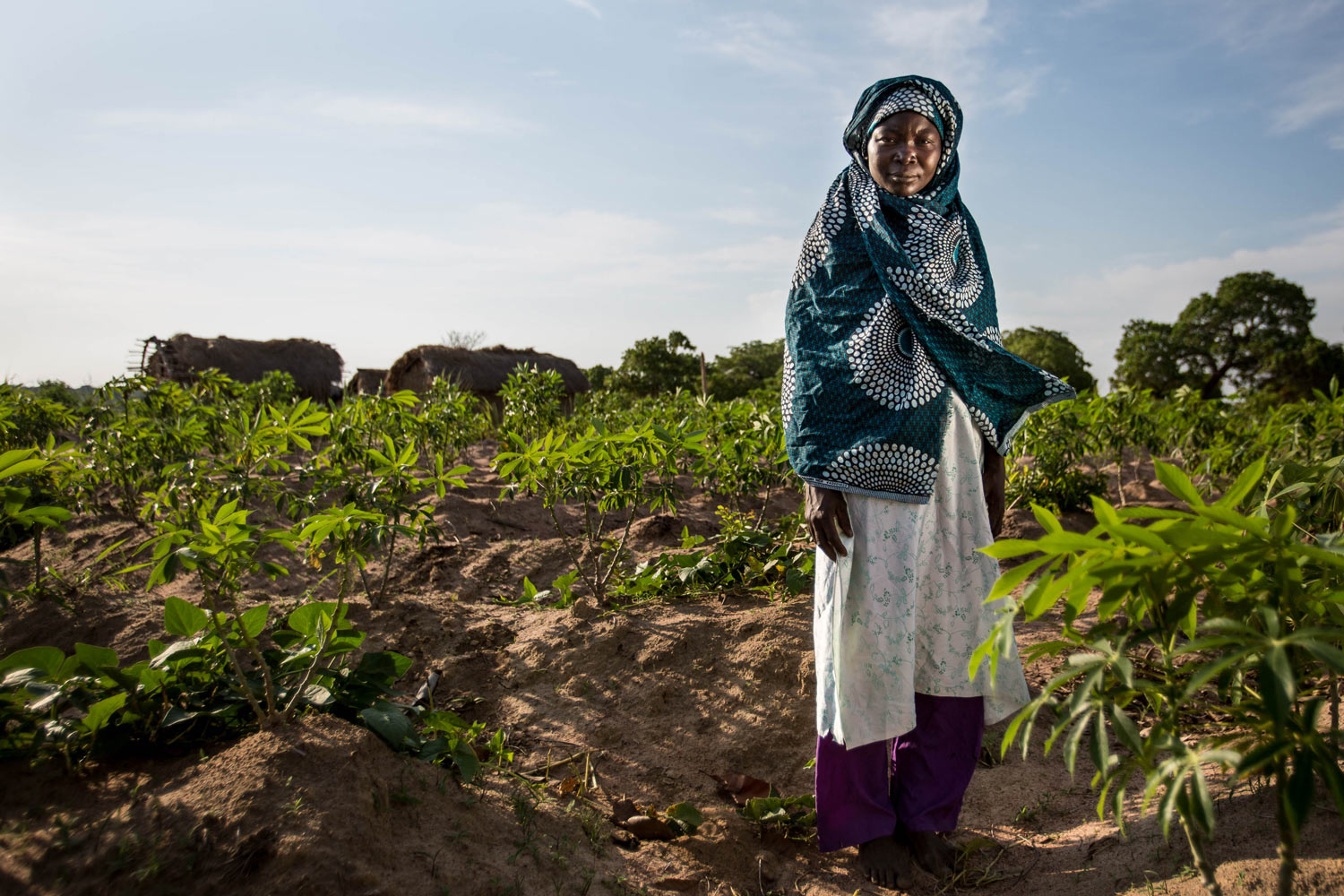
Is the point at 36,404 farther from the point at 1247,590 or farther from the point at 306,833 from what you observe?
the point at 1247,590

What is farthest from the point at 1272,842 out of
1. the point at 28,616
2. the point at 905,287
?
the point at 28,616

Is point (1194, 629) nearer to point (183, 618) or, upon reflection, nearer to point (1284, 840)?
point (1284, 840)

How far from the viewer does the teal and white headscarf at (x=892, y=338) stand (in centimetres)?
184

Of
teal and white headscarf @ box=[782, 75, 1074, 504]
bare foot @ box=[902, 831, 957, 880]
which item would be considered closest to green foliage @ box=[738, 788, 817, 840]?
bare foot @ box=[902, 831, 957, 880]

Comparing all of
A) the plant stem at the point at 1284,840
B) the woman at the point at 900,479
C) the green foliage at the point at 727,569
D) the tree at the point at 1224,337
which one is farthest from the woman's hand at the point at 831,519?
the tree at the point at 1224,337

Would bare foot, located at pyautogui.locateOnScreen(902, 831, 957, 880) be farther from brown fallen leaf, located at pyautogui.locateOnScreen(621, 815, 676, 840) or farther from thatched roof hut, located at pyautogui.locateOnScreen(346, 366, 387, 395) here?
thatched roof hut, located at pyautogui.locateOnScreen(346, 366, 387, 395)

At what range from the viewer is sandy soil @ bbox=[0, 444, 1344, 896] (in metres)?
1.39

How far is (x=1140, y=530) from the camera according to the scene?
36.8 inches

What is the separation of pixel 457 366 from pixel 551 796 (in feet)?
38.2

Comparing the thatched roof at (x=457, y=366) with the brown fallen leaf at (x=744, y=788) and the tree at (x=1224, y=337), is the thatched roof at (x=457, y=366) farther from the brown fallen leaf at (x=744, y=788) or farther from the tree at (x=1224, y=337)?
the tree at (x=1224, y=337)

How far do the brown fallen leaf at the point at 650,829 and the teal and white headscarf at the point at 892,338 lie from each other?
930 mm

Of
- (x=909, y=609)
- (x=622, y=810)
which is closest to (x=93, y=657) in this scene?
(x=622, y=810)

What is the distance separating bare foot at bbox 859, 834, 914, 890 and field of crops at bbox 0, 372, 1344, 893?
52 mm

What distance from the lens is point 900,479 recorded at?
183cm
